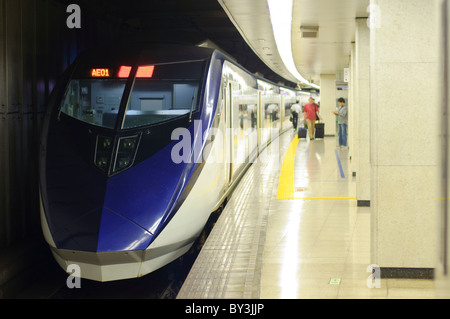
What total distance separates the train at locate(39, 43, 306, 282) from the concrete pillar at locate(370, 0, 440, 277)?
6.60 ft

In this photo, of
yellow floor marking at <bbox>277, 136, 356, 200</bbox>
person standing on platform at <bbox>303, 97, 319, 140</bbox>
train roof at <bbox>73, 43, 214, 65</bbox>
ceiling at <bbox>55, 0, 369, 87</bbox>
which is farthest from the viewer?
person standing on platform at <bbox>303, 97, 319, 140</bbox>

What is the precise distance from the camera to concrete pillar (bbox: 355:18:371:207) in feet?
31.1

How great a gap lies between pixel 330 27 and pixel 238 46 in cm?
1476

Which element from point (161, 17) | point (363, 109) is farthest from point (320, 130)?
point (363, 109)

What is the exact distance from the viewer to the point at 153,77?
7.09 m

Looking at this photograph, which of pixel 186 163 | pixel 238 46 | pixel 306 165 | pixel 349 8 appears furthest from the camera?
pixel 238 46

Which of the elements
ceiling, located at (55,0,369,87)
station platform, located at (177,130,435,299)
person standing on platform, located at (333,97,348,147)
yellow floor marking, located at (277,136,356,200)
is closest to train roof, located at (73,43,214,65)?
ceiling, located at (55,0,369,87)

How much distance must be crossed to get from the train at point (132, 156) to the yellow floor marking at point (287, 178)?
2814 mm

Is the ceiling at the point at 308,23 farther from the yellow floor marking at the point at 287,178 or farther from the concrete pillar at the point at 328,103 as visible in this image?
the concrete pillar at the point at 328,103

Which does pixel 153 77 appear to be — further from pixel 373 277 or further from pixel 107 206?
pixel 373 277

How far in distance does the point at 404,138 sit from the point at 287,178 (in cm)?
716

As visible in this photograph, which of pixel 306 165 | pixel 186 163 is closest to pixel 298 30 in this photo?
pixel 306 165

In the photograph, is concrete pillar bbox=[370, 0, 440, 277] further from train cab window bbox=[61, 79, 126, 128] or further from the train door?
train cab window bbox=[61, 79, 126, 128]

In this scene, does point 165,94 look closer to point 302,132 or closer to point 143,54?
point 143,54
